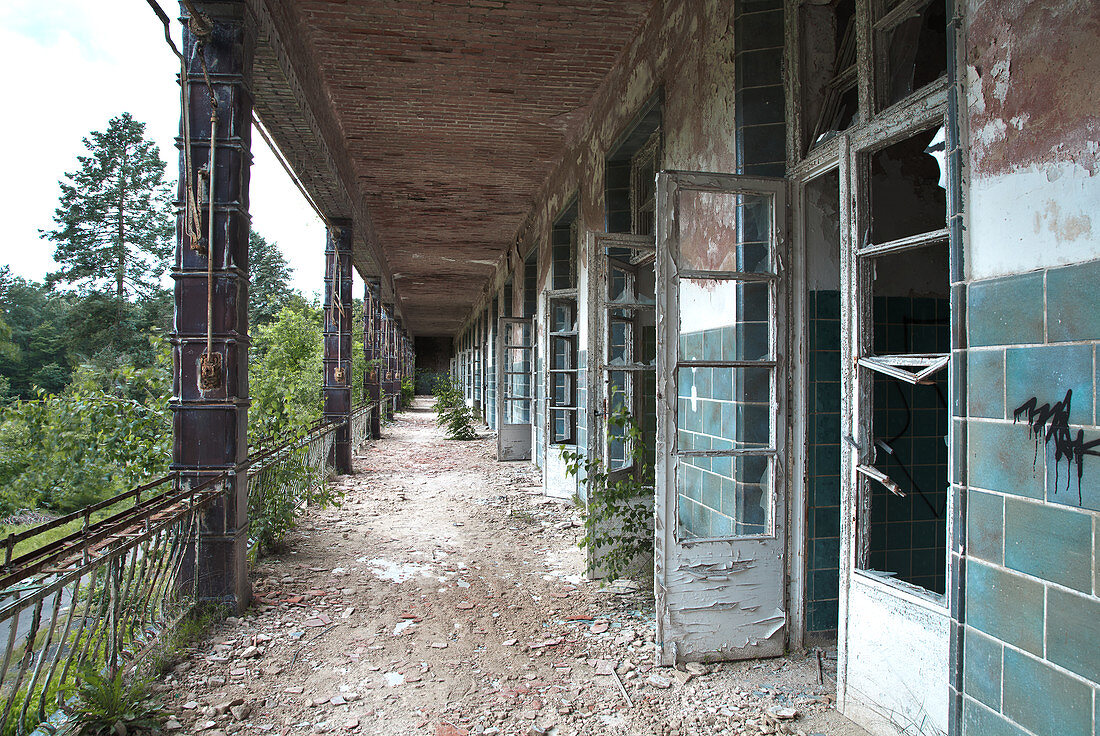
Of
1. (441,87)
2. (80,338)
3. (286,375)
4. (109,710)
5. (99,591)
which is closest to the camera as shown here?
(109,710)

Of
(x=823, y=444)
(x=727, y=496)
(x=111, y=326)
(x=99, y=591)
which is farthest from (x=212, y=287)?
(x=111, y=326)

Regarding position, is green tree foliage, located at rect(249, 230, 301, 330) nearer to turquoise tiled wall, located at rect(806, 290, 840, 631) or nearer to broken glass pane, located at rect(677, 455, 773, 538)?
broken glass pane, located at rect(677, 455, 773, 538)

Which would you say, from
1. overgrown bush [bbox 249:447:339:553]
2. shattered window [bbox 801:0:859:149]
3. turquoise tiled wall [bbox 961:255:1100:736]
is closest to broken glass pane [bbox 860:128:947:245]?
shattered window [bbox 801:0:859:149]

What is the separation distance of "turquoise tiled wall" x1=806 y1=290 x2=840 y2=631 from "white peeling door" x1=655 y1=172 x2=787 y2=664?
0.13m

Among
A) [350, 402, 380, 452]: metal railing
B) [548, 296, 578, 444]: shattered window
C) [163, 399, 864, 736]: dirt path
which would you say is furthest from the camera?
[350, 402, 380, 452]: metal railing

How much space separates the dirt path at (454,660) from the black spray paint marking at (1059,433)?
4.56ft

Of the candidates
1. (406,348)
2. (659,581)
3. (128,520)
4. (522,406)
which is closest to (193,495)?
(128,520)

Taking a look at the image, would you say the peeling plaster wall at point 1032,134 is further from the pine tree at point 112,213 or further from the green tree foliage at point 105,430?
the pine tree at point 112,213

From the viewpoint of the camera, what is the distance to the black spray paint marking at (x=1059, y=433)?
150 centimetres

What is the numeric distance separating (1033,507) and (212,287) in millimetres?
3575

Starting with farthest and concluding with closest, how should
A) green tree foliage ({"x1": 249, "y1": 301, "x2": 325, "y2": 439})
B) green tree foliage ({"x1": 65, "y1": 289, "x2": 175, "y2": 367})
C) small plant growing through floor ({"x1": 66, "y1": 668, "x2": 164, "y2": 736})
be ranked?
1. green tree foliage ({"x1": 65, "y1": 289, "x2": 175, "y2": 367})
2. green tree foliage ({"x1": 249, "y1": 301, "x2": 325, "y2": 439})
3. small plant growing through floor ({"x1": 66, "y1": 668, "x2": 164, "y2": 736})

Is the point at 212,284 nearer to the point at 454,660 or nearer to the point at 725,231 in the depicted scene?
the point at 454,660

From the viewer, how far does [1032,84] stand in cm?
161

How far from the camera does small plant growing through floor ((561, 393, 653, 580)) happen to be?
3.84 metres
